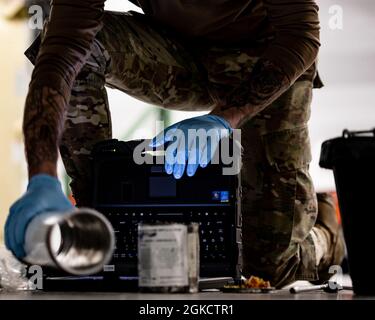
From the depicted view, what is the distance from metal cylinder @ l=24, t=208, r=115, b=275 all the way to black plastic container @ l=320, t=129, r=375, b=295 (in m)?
0.39

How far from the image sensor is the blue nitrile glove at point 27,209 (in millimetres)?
1216

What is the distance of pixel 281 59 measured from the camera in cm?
189

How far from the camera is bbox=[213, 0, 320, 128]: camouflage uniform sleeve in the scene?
1.89 meters

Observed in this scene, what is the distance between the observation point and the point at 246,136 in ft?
7.50

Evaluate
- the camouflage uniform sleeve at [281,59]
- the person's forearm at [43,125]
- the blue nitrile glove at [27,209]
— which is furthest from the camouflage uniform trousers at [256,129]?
the blue nitrile glove at [27,209]

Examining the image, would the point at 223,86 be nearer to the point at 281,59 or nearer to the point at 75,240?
the point at 281,59

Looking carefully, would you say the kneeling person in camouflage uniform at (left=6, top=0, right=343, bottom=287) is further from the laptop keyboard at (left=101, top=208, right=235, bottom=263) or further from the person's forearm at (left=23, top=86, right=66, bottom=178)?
the laptop keyboard at (left=101, top=208, right=235, bottom=263)

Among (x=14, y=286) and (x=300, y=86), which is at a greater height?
(x=300, y=86)

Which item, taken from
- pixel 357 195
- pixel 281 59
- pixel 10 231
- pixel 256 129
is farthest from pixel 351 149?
pixel 256 129

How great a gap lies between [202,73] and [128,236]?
843mm

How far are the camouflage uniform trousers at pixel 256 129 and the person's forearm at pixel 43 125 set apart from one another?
1.63ft
